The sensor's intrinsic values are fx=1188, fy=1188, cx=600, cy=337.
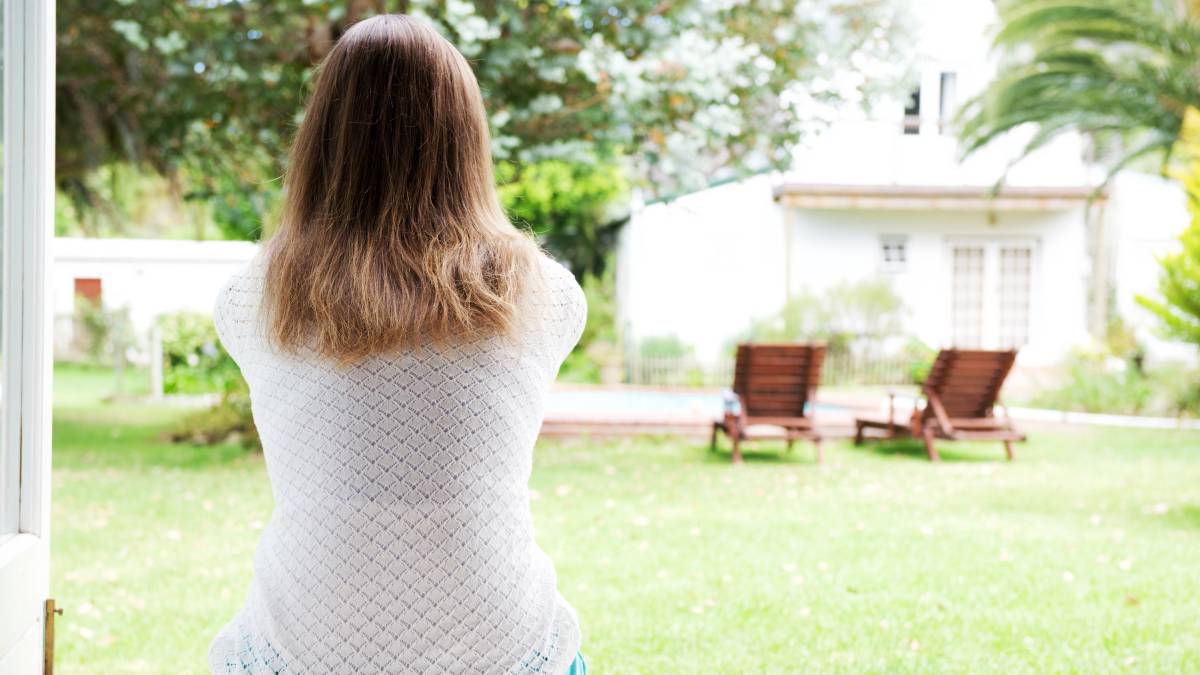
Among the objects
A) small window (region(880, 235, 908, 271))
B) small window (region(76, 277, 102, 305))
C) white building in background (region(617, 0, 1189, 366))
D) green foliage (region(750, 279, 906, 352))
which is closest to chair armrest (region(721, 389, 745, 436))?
green foliage (region(750, 279, 906, 352))

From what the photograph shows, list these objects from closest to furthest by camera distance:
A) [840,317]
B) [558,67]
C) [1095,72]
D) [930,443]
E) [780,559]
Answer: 1. [780,559]
2. [558,67]
3. [930,443]
4. [1095,72]
5. [840,317]

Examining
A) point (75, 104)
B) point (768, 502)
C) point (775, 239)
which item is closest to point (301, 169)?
point (768, 502)

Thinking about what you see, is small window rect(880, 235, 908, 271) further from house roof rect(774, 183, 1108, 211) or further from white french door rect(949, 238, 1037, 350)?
white french door rect(949, 238, 1037, 350)

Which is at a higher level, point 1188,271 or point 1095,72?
point 1095,72

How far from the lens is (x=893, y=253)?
19.6 metres

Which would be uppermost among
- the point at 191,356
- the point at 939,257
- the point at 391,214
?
the point at 939,257

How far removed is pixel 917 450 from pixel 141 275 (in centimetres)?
1294

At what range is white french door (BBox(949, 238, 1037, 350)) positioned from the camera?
1975cm

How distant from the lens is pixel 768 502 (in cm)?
792

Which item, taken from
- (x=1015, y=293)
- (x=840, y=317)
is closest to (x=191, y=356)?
(x=840, y=317)

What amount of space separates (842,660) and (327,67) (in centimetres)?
317

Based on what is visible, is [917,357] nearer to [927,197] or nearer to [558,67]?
[927,197]

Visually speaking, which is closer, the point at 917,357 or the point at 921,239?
the point at 917,357

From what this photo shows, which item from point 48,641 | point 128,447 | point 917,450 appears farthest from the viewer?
point 917,450
